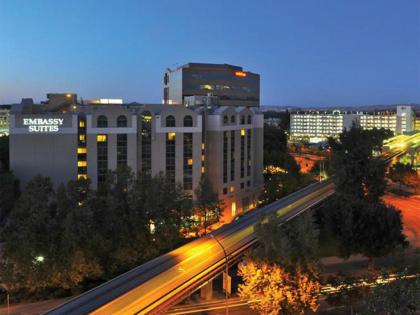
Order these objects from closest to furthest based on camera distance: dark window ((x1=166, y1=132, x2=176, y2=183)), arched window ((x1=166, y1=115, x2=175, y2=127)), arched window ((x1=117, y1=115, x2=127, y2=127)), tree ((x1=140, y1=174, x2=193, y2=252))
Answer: tree ((x1=140, y1=174, x2=193, y2=252)) < arched window ((x1=117, y1=115, x2=127, y2=127)) < arched window ((x1=166, y1=115, x2=175, y2=127)) < dark window ((x1=166, y1=132, x2=176, y2=183))

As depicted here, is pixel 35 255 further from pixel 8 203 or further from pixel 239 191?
pixel 239 191

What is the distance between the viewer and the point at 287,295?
2412 cm

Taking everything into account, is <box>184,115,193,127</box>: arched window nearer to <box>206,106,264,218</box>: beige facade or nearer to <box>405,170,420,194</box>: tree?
<box>206,106,264,218</box>: beige facade

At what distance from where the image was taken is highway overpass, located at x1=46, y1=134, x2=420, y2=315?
901 inches

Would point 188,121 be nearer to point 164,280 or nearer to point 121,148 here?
point 121,148

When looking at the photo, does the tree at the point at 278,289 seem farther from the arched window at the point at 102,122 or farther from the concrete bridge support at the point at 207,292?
the arched window at the point at 102,122

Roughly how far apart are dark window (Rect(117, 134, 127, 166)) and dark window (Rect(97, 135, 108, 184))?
1.43 metres

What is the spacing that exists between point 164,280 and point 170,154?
29434 millimetres

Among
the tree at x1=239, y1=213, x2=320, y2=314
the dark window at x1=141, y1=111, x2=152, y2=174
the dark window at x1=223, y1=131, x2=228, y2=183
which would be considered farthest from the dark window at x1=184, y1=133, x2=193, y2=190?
the tree at x1=239, y1=213, x2=320, y2=314

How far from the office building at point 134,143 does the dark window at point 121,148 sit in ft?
0.39

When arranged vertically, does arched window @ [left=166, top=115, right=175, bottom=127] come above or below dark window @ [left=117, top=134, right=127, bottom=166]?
above

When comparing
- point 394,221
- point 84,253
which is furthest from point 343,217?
point 84,253

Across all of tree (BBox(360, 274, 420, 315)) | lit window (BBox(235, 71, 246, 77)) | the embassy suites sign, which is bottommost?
tree (BBox(360, 274, 420, 315))

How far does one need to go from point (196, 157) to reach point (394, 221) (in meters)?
26.4
